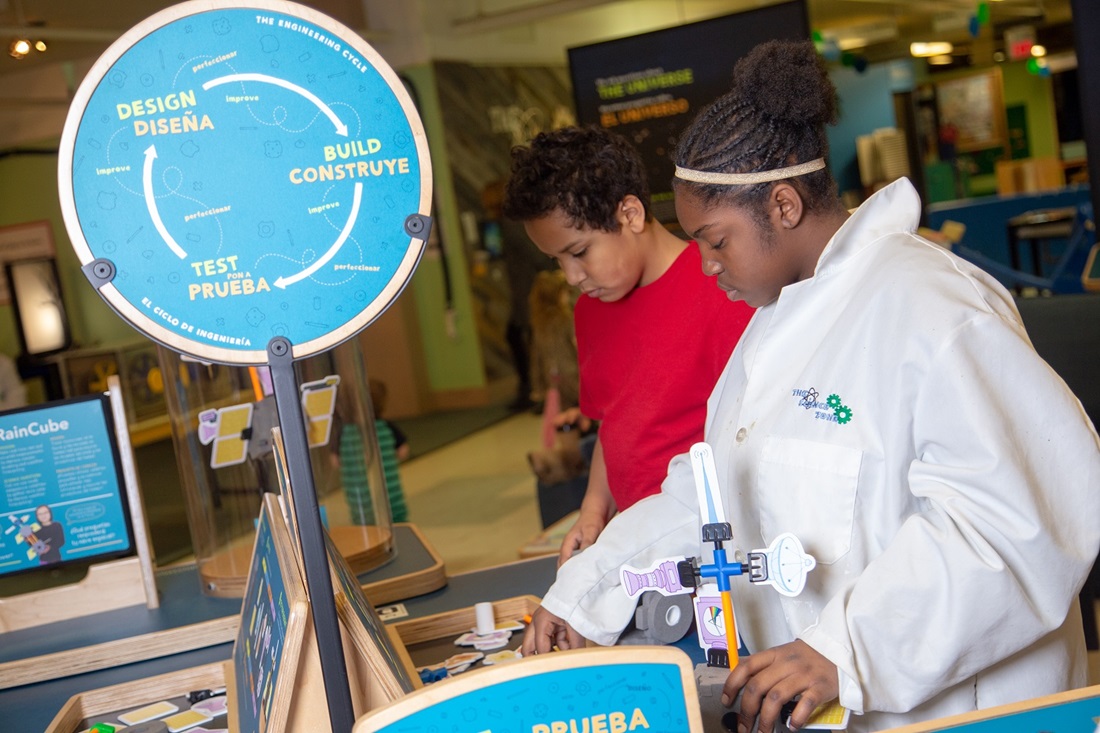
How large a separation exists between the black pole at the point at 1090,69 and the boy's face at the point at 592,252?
150cm

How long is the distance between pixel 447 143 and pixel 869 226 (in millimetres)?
8128

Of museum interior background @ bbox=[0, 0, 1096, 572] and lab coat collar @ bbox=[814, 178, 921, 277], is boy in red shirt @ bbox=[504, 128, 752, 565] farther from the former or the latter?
museum interior background @ bbox=[0, 0, 1096, 572]

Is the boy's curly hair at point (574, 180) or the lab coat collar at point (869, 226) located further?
the boy's curly hair at point (574, 180)

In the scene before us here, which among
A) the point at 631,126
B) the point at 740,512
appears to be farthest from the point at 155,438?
the point at 740,512

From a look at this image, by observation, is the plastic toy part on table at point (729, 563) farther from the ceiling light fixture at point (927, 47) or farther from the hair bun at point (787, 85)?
the ceiling light fixture at point (927, 47)

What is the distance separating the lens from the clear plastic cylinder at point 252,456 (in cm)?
234

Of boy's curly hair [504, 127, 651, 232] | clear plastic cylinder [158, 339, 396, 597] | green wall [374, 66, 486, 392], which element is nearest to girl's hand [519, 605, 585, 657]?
boy's curly hair [504, 127, 651, 232]

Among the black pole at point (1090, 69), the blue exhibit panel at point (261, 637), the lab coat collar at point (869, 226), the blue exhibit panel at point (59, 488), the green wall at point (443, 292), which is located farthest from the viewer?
the green wall at point (443, 292)

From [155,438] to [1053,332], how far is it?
7.10m

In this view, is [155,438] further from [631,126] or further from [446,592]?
[446,592]

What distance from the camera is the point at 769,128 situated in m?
1.30

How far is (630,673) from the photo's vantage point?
936 millimetres

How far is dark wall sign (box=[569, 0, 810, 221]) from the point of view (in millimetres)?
4027

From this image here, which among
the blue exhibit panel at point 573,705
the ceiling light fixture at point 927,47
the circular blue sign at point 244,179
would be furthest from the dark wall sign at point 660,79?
the ceiling light fixture at point 927,47
